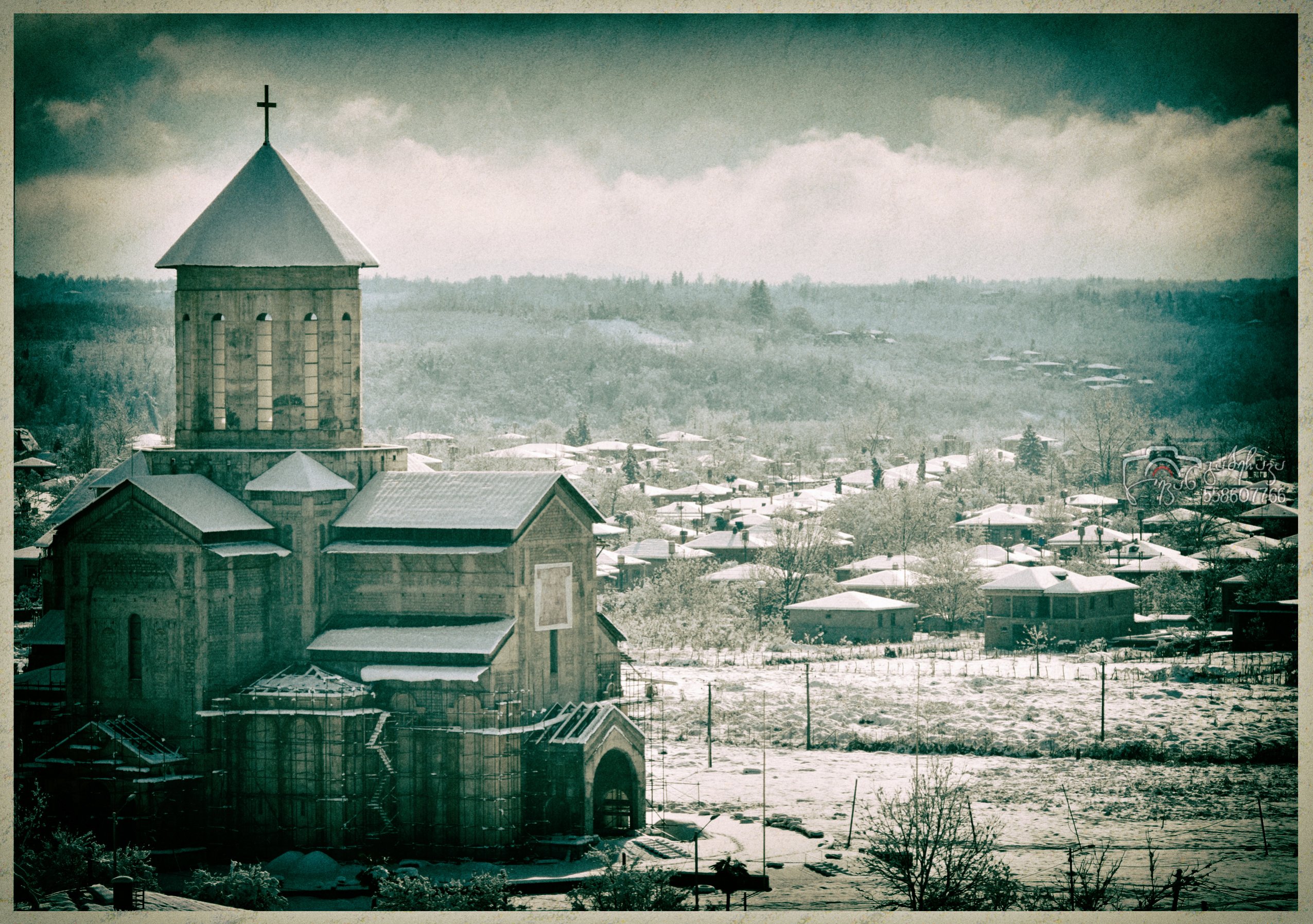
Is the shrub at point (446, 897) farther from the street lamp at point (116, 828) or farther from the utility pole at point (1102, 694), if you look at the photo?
the utility pole at point (1102, 694)

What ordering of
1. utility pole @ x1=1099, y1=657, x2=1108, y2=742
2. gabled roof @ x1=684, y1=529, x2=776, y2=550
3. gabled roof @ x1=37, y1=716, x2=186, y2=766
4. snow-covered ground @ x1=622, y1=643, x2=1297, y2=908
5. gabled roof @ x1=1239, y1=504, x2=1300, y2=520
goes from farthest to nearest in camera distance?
gabled roof @ x1=684, y1=529, x2=776, y2=550 → gabled roof @ x1=1239, y1=504, x2=1300, y2=520 → utility pole @ x1=1099, y1=657, x2=1108, y2=742 → snow-covered ground @ x1=622, y1=643, x2=1297, y2=908 → gabled roof @ x1=37, y1=716, x2=186, y2=766

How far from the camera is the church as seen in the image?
65.7 ft

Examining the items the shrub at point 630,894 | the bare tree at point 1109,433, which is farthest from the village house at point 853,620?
the bare tree at point 1109,433

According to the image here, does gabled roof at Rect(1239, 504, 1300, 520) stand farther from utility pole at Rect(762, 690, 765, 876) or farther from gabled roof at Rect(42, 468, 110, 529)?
gabled roof at Rect(42, 468, 110, 529)

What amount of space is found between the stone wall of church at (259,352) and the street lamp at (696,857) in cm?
725

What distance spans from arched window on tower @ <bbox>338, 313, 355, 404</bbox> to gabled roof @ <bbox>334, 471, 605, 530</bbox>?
1.30m

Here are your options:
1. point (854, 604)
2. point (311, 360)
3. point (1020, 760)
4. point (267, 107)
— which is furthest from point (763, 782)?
point (854, 604)

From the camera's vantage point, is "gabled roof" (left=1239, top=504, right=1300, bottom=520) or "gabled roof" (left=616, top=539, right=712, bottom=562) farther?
"gabled roof" (left=616, top=539, right=712, bottom=562)

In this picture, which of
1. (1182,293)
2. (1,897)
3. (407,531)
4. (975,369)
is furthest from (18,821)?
(975,369)

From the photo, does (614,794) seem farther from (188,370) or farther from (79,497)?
(79,497)

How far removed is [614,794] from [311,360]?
725 centimetres

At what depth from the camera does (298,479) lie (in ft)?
70.0

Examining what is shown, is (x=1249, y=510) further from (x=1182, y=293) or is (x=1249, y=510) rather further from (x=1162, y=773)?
(x=1162, y=773)

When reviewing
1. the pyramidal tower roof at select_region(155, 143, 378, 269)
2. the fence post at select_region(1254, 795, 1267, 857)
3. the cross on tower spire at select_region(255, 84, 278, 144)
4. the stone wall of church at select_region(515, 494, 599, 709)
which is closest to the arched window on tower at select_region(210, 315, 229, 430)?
the pyramidal tower roof at select_region(155, 143, 378, 269)
